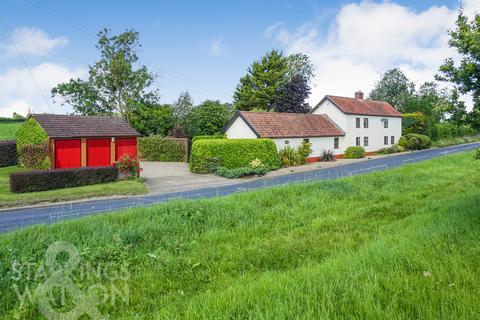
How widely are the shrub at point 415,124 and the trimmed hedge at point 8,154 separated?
51.9m

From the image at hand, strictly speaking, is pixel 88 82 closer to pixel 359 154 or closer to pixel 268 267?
pixel 359 154

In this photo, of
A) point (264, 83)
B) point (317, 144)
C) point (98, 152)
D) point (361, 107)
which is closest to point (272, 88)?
point (264, 83)

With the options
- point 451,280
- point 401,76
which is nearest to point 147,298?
point 451,280

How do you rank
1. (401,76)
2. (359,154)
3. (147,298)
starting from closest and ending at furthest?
(147,298) → (359,154) → (401,76)

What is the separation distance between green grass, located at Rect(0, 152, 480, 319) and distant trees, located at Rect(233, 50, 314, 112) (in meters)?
47.4

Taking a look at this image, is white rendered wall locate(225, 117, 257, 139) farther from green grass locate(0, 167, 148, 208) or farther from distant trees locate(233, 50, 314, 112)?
distant trees locate(233, 50, 314, 112)

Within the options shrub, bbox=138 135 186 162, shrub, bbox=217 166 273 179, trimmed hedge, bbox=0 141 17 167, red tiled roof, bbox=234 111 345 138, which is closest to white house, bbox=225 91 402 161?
red tiled roof, bbox=234 111 345 138

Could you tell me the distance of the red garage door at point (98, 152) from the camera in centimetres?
2758

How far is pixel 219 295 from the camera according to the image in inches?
189

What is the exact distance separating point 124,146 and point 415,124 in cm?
4500

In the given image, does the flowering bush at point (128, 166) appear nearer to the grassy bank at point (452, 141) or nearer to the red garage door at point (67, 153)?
the red garage door at point (67, 153)

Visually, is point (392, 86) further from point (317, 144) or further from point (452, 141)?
point (317, 144)

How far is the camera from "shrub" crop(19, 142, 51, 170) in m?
25.5

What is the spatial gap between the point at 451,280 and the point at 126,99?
54.2m
